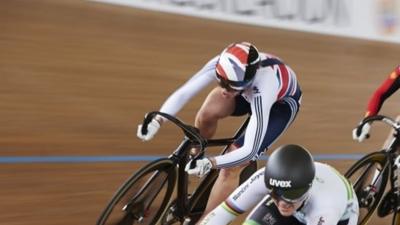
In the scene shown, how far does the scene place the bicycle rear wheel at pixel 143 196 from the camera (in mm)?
3041

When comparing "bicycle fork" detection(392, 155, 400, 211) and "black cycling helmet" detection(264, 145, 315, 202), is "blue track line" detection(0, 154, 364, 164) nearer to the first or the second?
"bicycle fork" detection(392, 155, 400, 211)

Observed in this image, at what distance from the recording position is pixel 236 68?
3037mm

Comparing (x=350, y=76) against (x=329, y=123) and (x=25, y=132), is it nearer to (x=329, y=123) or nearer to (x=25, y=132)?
(x=329, y=123)

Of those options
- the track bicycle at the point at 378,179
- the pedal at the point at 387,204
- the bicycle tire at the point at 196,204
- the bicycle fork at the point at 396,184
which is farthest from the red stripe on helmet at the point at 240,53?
the pedal at the point at 387,204

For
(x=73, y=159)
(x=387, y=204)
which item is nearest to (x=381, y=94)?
(x=387, y=204)

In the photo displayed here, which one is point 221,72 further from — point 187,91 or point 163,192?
point 163,192

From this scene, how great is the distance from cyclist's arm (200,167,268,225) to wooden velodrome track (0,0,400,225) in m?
1.34

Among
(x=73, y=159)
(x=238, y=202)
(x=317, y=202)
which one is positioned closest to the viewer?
(x=317, y=202)

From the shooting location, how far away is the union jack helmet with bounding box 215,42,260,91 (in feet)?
9.96

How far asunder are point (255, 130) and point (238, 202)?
629 mm

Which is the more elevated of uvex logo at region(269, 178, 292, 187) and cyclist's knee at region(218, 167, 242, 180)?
uvex logo at region(269, 178, 292, 187)

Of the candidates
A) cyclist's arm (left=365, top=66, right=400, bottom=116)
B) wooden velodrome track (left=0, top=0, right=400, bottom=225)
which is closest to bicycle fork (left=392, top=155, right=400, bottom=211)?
cyclist's arm (left=365, top=66, right=400, bottom=116)

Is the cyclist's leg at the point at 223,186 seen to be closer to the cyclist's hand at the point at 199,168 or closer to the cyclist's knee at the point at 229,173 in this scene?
the cyclist's knee at the point at 229,173

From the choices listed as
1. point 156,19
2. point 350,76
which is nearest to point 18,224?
point 156,19
